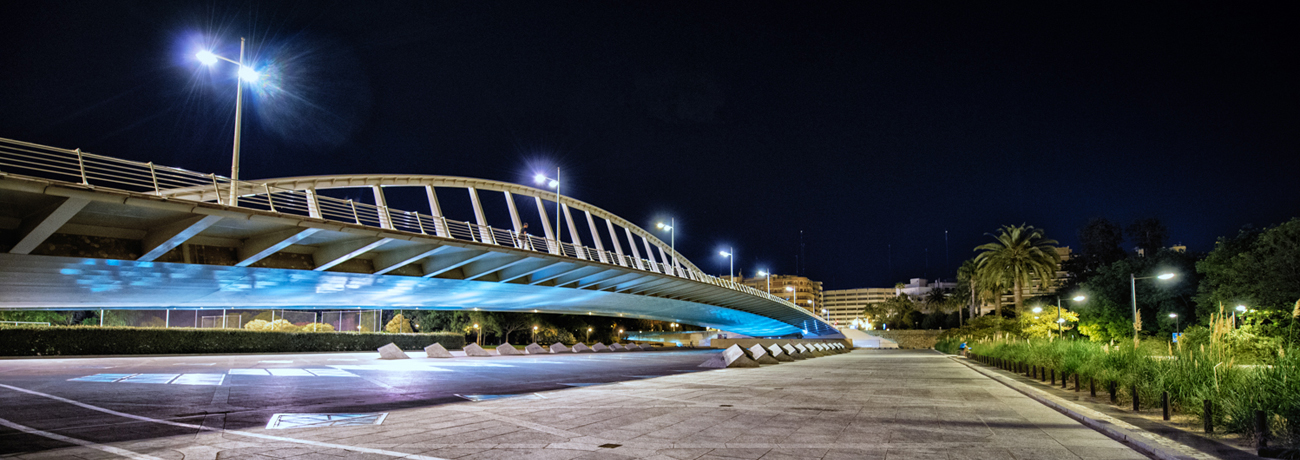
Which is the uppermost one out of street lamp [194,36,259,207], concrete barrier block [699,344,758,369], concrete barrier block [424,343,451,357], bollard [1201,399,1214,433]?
street lamp [194,36,259,207]

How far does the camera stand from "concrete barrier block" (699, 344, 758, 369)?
28.0 m

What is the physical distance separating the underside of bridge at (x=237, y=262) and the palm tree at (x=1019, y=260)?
3040 centimetres

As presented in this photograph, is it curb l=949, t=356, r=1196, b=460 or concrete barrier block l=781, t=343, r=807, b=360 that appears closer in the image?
curb l=949, t=356, r=1196, b=460

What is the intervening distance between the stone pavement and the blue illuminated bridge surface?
8.41 metres

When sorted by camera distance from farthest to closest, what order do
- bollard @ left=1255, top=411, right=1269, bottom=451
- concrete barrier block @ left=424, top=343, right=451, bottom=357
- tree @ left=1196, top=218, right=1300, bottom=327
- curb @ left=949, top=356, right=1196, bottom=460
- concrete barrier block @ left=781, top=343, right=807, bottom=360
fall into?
concrete barrier block @ left=781, top=343, right=807, bottom=360 < concrete barrier block @ left=424, top=343, right=451, bottom=357 < tree @ left=1196, top=218, right=1300, bottom=327 < curb @ left=949, top=356, right=1196, bottom=460 < bollard @ left=1255, top=411, right=1269, bottom=451

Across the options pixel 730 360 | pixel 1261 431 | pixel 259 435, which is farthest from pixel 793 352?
pixel 259 435

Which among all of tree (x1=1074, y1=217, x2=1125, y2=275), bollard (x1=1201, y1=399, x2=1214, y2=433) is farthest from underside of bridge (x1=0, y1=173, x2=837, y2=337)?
tree (x1=1074, y1=217, x2=1125, y2=275)

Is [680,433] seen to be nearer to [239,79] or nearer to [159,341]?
[239,79]

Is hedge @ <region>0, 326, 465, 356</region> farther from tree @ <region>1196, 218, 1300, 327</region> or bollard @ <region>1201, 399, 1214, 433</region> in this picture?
tree @ <region>1196, 218, 1300, 327</region>

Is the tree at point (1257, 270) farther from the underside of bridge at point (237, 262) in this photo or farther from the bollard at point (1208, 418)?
the underside of bridge at point (237, 262)

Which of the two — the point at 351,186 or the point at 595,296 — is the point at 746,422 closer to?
the point at 351,186

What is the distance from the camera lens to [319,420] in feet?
32.4

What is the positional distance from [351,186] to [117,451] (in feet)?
86.2

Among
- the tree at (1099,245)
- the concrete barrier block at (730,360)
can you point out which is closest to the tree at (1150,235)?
the tree at (1099,245)
